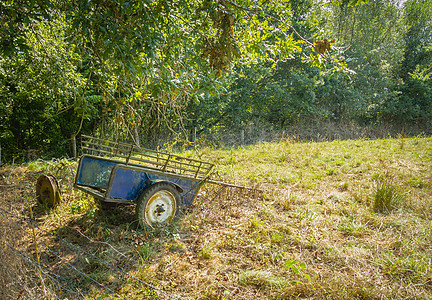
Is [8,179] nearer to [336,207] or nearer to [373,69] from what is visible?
[336,207]

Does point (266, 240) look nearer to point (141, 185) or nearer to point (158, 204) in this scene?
point (158, 204)

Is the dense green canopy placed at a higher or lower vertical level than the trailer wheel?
higher

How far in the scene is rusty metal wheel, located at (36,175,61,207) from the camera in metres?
4.70

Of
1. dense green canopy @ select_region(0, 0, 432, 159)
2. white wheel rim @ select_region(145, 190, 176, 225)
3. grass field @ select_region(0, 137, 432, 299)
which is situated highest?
dense green canopy @ select_region(0, 0, 432, 159)

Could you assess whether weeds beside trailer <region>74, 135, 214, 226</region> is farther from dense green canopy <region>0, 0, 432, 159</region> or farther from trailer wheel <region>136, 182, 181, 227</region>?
dense green canopy <region>0, 0, 432, 159</region>

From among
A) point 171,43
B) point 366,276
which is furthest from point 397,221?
point 171,43

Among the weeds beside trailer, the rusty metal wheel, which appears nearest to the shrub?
the weeds beside trailer

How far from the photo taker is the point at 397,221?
172 inches

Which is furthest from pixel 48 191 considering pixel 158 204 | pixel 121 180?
pixel 158 204

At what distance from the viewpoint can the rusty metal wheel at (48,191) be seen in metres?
4.70

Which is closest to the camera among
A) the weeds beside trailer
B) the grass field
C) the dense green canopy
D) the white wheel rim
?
the grass field

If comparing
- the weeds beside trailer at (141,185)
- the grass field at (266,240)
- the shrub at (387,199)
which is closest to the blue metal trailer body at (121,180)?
the weeds beside trailer at (141,185)

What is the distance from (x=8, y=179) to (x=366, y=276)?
7.08 m

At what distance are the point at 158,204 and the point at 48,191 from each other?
2.28 m
